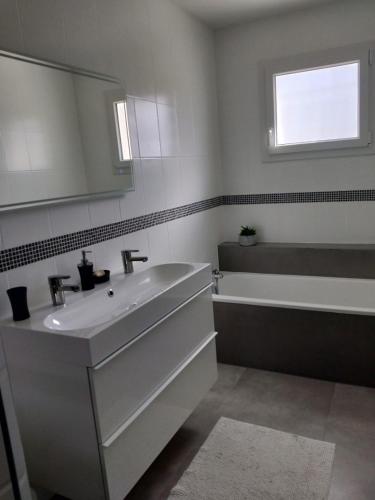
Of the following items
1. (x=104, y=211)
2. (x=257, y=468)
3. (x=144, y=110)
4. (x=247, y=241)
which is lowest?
(x=257, y=468)

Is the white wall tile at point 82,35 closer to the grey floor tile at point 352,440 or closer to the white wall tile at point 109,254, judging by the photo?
the white wall tile at point 109,254

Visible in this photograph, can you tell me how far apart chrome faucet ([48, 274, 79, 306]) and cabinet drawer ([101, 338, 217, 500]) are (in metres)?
0.59

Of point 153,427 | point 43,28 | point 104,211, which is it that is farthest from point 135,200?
point 153,427

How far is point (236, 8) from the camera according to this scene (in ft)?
9.93

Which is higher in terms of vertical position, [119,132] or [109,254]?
[119,132]

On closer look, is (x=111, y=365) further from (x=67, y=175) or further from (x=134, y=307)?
(x=67, y=175)

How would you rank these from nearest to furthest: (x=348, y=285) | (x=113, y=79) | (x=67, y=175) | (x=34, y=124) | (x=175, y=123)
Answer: (x=34, y=124), (x=67, y=175), (x=113, y=79), (x=175, y=123), (x=348, y=285)

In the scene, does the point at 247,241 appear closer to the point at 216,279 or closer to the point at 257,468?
the point at 216,279

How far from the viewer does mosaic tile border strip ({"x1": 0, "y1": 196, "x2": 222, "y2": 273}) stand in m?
1.72

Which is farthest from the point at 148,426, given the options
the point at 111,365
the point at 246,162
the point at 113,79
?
the point at 246,162

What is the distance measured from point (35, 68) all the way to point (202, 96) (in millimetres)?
1804

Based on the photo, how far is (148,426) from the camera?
1.73 metres

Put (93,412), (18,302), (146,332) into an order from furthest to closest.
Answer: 1. (146,332)
2. (18,302)
3. (93,412)

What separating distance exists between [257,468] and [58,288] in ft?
4.17
